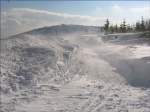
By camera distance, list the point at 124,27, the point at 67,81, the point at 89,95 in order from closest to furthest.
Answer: the point at 89,95
the point at 67,81
the point at 124,27

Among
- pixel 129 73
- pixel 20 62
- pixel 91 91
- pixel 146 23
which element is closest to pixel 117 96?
pixel 91 91

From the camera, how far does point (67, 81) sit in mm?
10633

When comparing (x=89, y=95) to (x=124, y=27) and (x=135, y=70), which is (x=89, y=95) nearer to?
(x=135, y=70)

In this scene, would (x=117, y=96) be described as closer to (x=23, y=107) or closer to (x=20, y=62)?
(x=23, y=107)

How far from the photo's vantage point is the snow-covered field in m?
8.09

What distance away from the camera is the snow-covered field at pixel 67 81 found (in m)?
8.09

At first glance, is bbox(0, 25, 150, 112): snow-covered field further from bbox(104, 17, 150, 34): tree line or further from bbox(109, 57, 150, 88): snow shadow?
bbox(104, 17, 150, 34): tree line

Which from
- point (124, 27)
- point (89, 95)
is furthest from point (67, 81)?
point (124, 27)

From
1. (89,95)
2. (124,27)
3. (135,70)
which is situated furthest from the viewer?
(124,27)

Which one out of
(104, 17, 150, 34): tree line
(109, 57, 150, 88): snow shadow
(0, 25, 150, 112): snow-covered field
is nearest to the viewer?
(0, 25, 150, 112): snow-covered field

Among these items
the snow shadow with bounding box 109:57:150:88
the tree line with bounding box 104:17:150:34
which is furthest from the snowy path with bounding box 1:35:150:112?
the tree line with bounding box 104:17:150:34

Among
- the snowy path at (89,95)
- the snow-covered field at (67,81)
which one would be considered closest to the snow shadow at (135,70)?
the snow-covered field at (67,81)

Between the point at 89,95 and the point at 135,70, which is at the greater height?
the point at 135,70

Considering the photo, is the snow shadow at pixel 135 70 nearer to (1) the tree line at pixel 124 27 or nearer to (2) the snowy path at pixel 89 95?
(2) the snowy path at pixel 89 95
